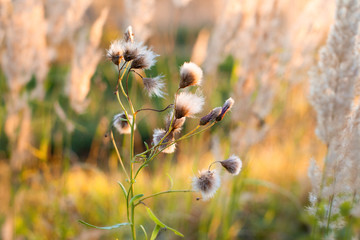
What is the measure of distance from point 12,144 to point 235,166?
215 cm

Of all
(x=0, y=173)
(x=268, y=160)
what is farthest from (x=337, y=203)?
(x=0, y=173)

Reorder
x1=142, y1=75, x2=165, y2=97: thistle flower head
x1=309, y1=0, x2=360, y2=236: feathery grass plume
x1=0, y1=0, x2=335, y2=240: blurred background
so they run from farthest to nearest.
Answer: x1=0, y1=0, x2=335, y2=240: blurred background → x1=309, y1=0, x2=360, y2=236: feathery grass plume → x1=142, y1=75, x2=165, y2=97: thistle flower head

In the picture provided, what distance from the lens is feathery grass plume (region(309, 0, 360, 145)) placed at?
1344mm

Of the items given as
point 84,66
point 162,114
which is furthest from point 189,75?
point 162,114

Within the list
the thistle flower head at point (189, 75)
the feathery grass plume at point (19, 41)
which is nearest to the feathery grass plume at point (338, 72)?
the thistle flower head at point (189, 75)

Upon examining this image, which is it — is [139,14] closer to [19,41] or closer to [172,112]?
[19,41]

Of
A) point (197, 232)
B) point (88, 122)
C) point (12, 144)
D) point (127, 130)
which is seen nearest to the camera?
point (127, 130)

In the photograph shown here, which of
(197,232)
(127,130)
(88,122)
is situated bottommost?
(127,130)

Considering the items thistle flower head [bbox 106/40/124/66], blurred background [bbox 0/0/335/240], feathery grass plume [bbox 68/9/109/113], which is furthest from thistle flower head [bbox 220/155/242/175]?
feathery grass plume [bbox 68/9/109/113]

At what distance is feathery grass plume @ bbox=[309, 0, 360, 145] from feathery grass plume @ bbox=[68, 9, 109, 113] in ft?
4.84

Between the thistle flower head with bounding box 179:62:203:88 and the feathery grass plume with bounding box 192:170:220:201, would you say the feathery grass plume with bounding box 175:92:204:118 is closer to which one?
the thistle flower head with bounding box 179:62:203:88

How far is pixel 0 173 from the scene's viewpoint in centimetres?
432

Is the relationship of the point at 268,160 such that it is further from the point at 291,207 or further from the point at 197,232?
the point at 197,232

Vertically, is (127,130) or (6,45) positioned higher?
(6,45)
